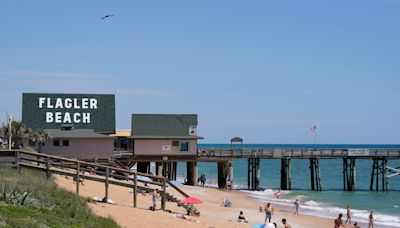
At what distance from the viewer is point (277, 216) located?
35031mm

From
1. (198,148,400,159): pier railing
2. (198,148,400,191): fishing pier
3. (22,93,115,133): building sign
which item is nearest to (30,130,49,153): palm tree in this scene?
(22,93,115,133): building sign

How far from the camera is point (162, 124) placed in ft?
168

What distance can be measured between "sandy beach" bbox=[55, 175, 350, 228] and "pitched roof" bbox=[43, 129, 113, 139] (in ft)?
26.0

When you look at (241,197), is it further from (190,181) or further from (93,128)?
(93,128)

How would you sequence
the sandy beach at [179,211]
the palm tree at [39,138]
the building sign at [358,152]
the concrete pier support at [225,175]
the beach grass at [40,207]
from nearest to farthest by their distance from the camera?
1. the beach grass at [40,207]
2. the sandy beach at [179,211]
3. the palm tree at [39,138]
4. the concrete pier support at [225,175]
5. the building sign at [358,152]

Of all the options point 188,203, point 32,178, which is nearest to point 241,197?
point 188,203

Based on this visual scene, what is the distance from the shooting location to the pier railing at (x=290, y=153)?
174 feet

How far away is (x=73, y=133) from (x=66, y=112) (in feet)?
13.0

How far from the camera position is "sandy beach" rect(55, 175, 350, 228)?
2202 centimetres

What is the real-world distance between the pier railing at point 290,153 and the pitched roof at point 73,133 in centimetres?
943

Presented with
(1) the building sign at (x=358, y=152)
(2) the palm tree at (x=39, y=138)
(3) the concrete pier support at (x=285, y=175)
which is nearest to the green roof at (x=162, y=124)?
(2) the palm tree at (x=39, y=138)

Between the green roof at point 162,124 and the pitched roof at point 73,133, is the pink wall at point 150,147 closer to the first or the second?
the green roof at point 162,124

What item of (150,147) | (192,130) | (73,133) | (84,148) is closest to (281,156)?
(192,130)

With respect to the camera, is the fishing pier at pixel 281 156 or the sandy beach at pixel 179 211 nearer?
the sandy beach at pixel 179 211
